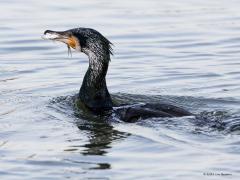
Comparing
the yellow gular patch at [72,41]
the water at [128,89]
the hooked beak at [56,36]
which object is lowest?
the water at [128,89]

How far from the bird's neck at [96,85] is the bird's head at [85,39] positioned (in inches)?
3.3

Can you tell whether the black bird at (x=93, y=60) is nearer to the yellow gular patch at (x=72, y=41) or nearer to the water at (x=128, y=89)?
the yellow gular patch at (x=72, y=41)

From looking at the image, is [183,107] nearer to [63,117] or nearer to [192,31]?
[63,117]

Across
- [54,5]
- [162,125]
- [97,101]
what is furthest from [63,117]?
[54,5]

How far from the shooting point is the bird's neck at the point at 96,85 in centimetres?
1352

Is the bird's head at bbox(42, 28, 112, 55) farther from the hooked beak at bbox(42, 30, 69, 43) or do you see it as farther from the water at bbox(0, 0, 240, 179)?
the water at bbox(0, 0, 240, 179)

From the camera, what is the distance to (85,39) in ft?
44.4

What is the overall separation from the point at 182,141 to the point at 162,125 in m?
0.76

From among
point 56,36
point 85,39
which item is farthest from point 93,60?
point 56,36

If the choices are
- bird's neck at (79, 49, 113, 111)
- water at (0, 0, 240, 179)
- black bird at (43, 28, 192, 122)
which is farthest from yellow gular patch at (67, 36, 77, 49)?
water at (0, 0, 240, 179)

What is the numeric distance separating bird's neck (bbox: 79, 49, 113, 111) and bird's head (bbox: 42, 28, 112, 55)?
3.3 inches

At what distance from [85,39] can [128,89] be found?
1872 millimetres

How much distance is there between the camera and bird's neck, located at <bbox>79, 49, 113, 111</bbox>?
13.5 m

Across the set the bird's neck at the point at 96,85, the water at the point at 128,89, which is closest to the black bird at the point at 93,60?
the bird's neck at the point at 96,85
